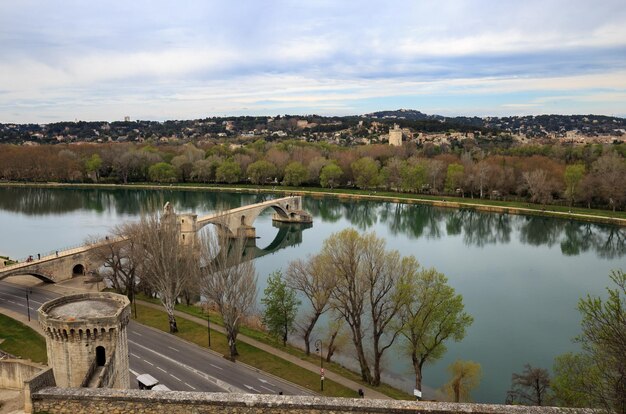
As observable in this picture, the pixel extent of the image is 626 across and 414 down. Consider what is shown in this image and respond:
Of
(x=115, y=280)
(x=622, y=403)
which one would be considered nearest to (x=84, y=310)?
(x=622, y=403)

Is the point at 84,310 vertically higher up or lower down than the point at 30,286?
higher up

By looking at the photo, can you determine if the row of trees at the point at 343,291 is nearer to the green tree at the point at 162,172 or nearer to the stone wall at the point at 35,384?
the stone wall at the point at 35,384

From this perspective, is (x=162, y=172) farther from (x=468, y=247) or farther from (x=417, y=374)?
(x=417, y=374)

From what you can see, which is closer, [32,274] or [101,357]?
[101,357]

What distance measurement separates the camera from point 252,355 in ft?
69.9

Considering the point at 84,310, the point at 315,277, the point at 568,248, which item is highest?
the point at 84,310

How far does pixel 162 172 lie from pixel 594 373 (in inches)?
3364

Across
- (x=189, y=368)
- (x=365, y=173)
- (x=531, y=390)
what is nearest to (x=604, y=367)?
(x=531, y=390)

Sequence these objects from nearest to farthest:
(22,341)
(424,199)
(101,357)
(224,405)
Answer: (224,405) → (101,357) → (22,341) → (424,199)

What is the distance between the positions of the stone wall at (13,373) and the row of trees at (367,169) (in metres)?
63.8

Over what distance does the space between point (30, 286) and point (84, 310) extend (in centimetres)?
2007

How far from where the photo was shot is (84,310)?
1370 centimetres

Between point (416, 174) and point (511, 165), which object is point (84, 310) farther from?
point (511, 165)

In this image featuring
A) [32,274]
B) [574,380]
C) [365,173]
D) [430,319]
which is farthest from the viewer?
[365,173]
